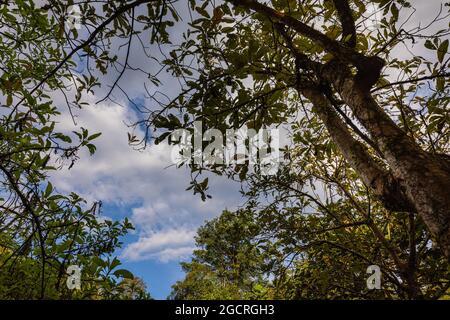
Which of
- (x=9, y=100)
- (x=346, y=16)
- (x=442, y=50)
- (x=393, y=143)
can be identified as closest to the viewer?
(x=393, y=143)

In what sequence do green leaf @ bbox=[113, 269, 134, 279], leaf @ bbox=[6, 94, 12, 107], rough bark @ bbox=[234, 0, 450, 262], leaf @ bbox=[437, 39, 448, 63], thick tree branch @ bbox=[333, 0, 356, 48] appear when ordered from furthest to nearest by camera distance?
thick tree branch @ bbox=[333, 0, 356, 48]
leaf @ bbox=[6, 94, 12, 107]
leaf @ bbox=[437, 39, 448, 63]
green leaf @ bbox=[113, 269, 134, 279]
rough bark @ bbox=[234, 0, 450, 262]

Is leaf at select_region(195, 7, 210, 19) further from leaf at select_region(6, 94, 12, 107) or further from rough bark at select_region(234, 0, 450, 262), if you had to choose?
leaf at select_region(6, 94, 12, 107)

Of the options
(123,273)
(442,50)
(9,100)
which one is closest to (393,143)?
(442,50)

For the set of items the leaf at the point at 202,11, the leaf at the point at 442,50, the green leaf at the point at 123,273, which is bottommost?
the green leaf at the point at 123,273

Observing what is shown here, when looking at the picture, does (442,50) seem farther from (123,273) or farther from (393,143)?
(123,273)

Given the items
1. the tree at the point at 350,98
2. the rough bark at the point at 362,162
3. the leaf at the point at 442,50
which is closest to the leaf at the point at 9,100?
the tree at the point at 350,98

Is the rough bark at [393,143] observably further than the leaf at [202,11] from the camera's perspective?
No

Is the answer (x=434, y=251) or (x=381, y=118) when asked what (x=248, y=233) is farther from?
(x=381, y=118)

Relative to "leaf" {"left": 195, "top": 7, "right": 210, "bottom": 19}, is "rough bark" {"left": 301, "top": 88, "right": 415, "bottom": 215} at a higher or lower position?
lower

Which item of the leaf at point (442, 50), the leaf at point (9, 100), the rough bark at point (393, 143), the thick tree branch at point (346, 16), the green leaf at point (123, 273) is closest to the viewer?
the rough bark at point (393, 143)

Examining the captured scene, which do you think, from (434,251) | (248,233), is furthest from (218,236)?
(434,251)

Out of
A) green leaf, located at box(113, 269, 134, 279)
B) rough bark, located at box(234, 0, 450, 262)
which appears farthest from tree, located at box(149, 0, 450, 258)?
green leaf, located at box(113, 269, 134, 279)

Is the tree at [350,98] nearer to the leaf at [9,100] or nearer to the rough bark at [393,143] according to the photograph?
the rough bark at [393,143]
